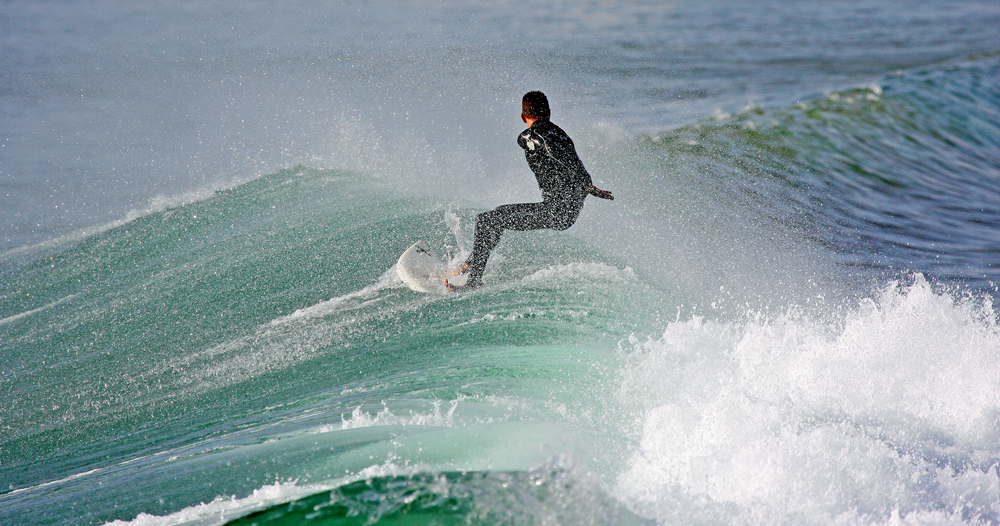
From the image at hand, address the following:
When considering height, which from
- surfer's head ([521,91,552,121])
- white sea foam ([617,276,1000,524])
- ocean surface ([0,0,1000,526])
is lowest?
white sea foam ([617,276,1000,524])

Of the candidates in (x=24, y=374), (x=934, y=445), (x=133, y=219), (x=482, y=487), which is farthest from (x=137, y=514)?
(x=133, y=219)

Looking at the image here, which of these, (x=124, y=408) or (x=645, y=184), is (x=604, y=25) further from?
(x=124, y=408)

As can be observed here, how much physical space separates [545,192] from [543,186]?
0.06 meters

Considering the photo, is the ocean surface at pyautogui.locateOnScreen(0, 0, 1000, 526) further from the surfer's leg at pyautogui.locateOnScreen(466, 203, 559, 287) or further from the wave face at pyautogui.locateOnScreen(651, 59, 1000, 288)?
the surfer's leg at pyautogui.locateOnScreen(466, 203, 559, 287)

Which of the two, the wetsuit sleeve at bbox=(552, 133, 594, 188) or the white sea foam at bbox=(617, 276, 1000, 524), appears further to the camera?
the wetsuit sleeve at bbox=(552, 133, 594, 188)

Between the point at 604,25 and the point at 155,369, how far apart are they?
15.8 m

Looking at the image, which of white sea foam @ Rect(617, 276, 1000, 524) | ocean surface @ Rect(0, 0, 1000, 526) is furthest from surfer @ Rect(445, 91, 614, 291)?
white sea foam @ Rect(617, 276, 1000, 524)

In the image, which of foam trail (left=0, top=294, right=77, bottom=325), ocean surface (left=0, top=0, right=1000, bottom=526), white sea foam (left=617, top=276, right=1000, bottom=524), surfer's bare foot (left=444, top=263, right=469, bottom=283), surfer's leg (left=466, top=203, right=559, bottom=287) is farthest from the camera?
foam trail (left=0, top=294, right=77, bottom=325)

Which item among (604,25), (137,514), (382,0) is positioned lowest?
(137,514)

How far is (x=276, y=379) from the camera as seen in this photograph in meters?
4.99

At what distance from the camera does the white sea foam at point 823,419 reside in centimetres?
336

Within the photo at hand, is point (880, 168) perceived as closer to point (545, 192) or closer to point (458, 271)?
point (545, 192)

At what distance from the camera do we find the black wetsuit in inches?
215

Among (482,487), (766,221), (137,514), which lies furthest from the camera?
(766,221)
